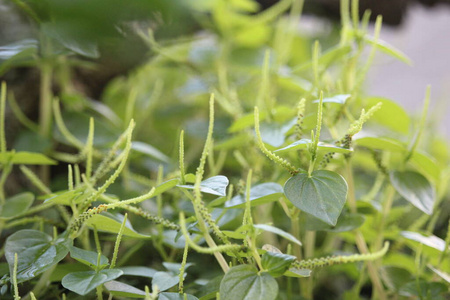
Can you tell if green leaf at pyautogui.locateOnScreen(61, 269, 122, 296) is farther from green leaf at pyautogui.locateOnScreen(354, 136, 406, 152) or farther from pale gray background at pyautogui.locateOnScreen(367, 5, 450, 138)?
pale gray background at pyautogui.locateOnScreen(367, 5, 450, 138)

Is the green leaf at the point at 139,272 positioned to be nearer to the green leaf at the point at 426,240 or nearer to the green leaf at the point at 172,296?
the green leaf at the point at 172,296

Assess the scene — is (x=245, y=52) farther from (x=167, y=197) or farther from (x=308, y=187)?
(x=308, y=187)

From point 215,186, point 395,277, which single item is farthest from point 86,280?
point 395,277

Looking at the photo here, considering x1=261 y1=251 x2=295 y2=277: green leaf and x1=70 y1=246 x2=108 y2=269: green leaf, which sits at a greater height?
x1=70 y1=246 x2=108 y2=269: green leaf

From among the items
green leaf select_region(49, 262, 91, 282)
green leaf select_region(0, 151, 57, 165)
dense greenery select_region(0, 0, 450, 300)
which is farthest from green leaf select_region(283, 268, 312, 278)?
green leaf select_region(0, 151, 57, 165)

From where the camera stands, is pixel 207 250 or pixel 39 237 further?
pixel 39 237

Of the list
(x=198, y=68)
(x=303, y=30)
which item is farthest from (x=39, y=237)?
(x=303, y=30)

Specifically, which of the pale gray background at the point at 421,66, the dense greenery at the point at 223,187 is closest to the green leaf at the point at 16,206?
the dense greenery at the point at 223,187
